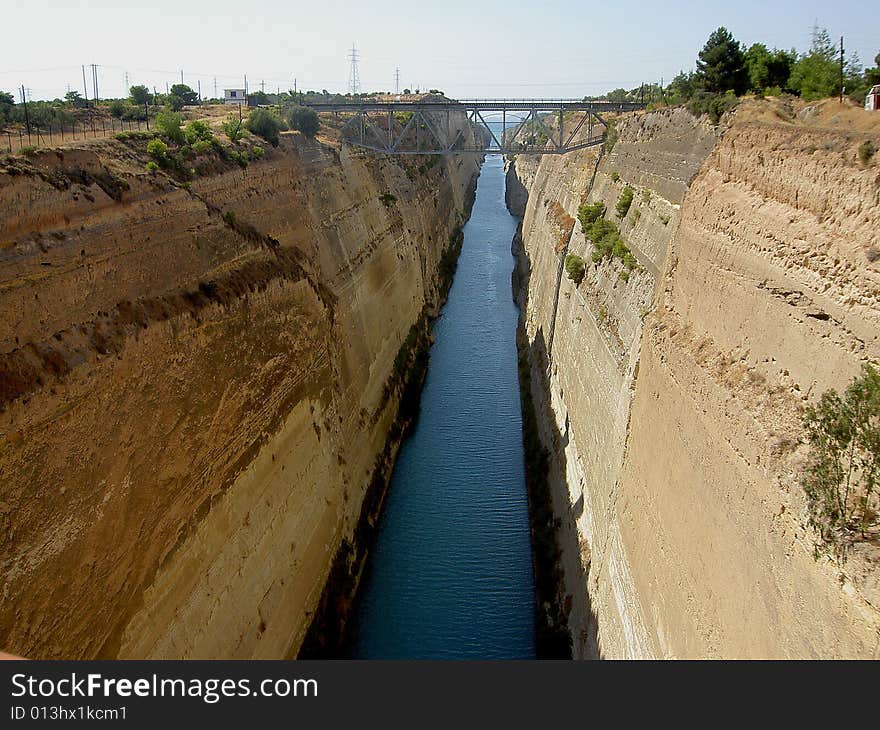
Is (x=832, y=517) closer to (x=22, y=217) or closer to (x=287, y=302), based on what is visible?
(x=22, y=217)

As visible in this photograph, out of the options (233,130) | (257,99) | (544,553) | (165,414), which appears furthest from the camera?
(257,99)

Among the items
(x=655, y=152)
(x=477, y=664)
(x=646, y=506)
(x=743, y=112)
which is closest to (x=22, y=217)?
(x=477, y=664)

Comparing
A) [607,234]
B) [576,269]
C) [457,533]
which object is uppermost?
[607,234]

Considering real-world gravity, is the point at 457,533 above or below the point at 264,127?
below

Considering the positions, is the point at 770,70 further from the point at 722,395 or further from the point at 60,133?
the point at 60,133

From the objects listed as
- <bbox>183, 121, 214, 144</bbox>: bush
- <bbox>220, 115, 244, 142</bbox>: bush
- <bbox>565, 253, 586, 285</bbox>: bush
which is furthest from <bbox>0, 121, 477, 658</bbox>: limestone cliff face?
<bbox>565, 253, 586, 285</bbox>: bush

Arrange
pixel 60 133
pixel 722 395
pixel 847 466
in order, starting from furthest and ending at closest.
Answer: pixel 60 133 < pixel 722 395 < pixel 847 466

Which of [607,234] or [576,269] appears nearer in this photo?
[607,234]

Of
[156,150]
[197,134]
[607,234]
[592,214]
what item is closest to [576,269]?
[607,234]
